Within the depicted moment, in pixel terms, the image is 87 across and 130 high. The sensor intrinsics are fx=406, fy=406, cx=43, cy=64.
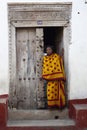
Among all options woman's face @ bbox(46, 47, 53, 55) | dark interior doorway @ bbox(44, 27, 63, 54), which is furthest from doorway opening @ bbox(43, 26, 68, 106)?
woman's face @ bbox(46, 47, 53, 55)

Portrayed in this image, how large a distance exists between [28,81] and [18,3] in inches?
69.4

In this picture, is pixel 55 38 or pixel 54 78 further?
pixel 55 38

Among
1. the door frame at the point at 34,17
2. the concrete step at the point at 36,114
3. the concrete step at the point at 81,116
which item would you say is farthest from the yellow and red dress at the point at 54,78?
the concrete step at the point at 81,116

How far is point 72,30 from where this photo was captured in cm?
883

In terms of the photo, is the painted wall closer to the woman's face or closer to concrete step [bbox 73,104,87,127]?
the woman's face

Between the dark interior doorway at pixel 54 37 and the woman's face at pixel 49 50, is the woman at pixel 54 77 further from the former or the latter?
the dark interior doorway at pixel 54 37

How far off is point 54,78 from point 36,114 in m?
0.90

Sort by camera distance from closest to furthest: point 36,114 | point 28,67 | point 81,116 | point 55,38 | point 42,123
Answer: point 81,116 → point 42,123 → point 36,114 → point 28,67 → point 55,38

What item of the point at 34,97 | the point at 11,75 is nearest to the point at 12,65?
the point at 11,75

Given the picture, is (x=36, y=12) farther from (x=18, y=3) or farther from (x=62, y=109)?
(x=62, y=109)

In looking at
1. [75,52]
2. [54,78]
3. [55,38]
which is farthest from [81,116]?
[55,38]

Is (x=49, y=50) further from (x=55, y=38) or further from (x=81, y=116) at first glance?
(x=81, y=116)

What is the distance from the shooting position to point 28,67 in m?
9.17

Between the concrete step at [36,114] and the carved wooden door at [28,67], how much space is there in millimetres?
235
